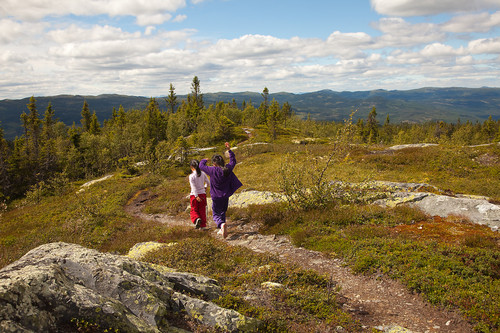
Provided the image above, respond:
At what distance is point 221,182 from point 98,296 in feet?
24.7

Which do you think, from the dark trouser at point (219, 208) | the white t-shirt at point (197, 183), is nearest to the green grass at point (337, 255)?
the dark trouser at point (219, 208)

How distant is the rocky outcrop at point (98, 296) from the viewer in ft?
9.86

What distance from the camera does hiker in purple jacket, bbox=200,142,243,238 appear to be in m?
10.9

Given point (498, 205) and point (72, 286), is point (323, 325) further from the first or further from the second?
point (498, 205)

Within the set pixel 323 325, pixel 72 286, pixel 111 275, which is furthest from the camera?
pixel 323 325

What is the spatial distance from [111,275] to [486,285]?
27.6 ft

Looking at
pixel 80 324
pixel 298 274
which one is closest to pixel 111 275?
pixel 80 324

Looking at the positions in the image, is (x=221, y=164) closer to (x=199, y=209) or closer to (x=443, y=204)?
(x=199, y=209)

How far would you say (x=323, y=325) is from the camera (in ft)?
17.3

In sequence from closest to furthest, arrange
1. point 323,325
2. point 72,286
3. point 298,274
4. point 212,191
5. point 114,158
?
point 72,286
point 323,325
point 298,274
point 212,191
point 114,158

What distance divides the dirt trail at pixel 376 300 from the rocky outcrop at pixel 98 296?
3089 millimetres

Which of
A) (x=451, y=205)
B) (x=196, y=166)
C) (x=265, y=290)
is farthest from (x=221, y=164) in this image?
(x=451, y=205)

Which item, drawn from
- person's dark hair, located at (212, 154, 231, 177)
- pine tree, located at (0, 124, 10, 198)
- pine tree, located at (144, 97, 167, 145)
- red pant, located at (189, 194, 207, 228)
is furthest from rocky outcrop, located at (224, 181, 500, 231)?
pine tree, located at (0, 124, 10, 198)

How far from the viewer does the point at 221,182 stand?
11.0 metres
